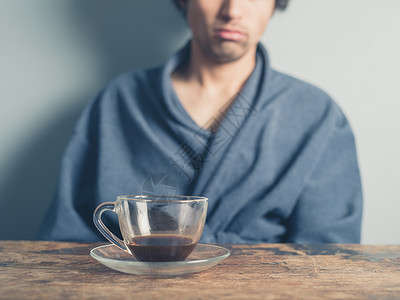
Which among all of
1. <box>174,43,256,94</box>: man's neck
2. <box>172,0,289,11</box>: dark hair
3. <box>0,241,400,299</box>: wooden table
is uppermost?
<box>172,0,289,11</box>: dark hair

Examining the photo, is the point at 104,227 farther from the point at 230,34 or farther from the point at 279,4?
the point at 279,4

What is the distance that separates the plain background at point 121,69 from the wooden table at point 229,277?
50 centimetres

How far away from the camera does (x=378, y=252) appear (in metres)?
0.65

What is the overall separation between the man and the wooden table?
24cm

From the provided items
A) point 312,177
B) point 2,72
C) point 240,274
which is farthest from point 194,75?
point 240,274

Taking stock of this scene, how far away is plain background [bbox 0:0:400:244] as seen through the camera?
1.11 metres

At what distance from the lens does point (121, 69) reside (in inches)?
45.6

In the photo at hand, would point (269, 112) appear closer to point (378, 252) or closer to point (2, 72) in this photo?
point (378, 252)

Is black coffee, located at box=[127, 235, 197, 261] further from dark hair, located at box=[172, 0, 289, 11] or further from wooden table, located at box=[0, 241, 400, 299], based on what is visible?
dark hair, located at box=[172, 0, 289, 11]

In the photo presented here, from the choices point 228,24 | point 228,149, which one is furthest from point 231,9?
point 228,149

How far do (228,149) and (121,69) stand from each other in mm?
454

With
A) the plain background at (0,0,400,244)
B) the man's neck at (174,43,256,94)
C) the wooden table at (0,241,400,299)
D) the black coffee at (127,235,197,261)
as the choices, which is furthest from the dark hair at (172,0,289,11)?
the black coffee at (127,235,197,261)

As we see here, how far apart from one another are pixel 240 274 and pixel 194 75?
0.68 m

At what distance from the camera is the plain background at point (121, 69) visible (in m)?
1.11
